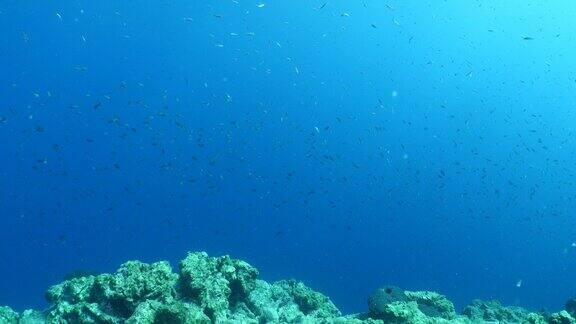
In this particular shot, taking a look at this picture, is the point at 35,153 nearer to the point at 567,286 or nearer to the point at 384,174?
the point at 384,174

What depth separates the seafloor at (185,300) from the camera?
6.31 m

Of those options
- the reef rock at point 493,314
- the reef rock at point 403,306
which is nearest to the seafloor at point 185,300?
the reef rock at point 403,306

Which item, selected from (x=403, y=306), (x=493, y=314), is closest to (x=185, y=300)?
(x=403, y=306)

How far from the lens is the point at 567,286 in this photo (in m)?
110

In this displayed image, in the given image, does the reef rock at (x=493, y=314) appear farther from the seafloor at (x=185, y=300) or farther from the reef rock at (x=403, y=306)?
the seafloor at (x=185, y=300)

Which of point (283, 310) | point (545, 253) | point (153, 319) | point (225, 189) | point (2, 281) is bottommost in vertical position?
point (153, 319)

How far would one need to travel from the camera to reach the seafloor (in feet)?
20.7

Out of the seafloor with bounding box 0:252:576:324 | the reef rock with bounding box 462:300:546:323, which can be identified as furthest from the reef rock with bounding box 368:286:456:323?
the reef rock with bounding box 462:300:546:323

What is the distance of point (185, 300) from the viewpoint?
24.1ft

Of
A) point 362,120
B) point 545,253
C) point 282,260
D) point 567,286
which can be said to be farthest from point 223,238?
point 545,253

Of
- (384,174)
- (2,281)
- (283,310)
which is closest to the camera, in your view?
(283,310)

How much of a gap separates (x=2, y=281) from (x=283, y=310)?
102 metres

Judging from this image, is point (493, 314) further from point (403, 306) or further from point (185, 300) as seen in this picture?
point (185, 300)

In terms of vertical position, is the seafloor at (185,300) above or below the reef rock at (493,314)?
below
